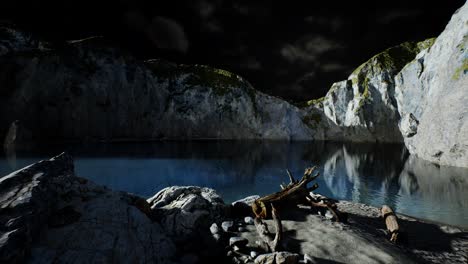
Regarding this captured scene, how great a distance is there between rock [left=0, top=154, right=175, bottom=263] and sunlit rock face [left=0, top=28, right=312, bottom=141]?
306 ft

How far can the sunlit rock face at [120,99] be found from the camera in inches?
3693

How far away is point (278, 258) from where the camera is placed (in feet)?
29.1

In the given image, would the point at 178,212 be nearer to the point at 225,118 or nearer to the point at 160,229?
the point at 160,229

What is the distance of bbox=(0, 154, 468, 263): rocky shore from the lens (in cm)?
738

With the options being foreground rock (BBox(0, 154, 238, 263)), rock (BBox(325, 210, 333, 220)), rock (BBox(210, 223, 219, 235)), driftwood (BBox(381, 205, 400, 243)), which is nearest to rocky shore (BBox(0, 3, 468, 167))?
driftwood (BBox(381, 205, 400, 243))

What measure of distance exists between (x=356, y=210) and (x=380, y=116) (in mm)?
157731

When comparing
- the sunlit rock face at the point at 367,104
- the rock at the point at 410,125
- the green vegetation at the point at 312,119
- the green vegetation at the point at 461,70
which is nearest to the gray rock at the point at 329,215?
the green vegetation at the point at 461,70

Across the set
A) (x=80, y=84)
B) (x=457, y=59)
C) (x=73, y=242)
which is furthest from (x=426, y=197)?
(x=80, y=84)

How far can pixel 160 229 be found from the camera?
1044 centimetres

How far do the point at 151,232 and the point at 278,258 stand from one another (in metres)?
4.98

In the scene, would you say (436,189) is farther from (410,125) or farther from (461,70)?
(410,125)

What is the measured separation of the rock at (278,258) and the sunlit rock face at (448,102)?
5463 cm

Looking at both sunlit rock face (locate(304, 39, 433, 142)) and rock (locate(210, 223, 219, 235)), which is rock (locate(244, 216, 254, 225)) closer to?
rock (locate(210, 223, 219, 235))

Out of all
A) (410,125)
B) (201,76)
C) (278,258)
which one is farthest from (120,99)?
(278,258)
